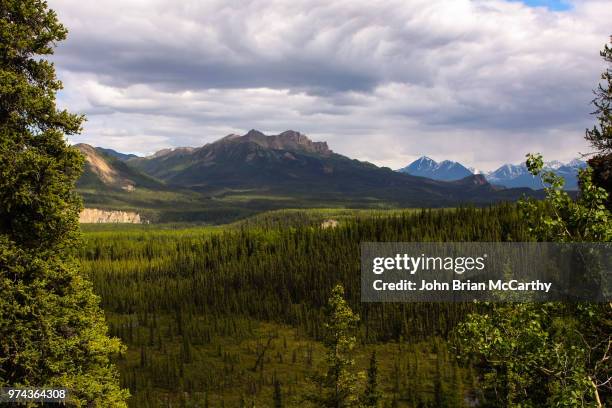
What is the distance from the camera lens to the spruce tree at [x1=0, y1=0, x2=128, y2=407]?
2102 centimetres

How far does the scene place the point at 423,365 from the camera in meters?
131

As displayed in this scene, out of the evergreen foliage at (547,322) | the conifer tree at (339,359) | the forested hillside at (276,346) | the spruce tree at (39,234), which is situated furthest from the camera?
the forested hillside at (276,346)

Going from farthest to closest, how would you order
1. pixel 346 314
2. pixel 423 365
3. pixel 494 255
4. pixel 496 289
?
pixel 494 255 < pixel 423 365 < pixel 346 314 < pixel 496 289

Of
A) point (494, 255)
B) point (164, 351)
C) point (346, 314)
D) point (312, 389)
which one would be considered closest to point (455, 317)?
point (494, 255)

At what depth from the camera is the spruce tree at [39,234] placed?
21016mm

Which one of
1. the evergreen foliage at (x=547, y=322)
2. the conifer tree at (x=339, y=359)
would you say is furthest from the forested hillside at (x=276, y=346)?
the evergreen foliage at (x=547, y=322)

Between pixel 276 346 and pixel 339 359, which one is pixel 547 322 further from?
pixel 276 346

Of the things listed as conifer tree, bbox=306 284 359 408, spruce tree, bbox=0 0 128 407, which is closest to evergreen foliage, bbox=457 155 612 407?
spruce tree, bbox=0 0 128 407

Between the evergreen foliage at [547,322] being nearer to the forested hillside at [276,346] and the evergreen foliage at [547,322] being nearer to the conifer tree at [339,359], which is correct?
the conifer tree at [339,359]

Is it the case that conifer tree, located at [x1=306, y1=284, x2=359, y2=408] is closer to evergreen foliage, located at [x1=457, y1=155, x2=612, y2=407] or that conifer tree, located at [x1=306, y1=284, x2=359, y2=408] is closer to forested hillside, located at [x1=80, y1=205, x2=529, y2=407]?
evergreen foliage, located at [x1=457, y1=155, x2=612, y2=407]

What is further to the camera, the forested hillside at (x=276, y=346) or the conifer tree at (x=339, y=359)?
the forested hillside at (x=276, y=346)

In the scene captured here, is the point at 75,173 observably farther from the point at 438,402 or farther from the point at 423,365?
the point at 423,365

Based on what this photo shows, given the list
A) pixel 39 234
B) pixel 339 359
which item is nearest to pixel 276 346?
pixel 339 359

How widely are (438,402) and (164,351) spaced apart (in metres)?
83.7
